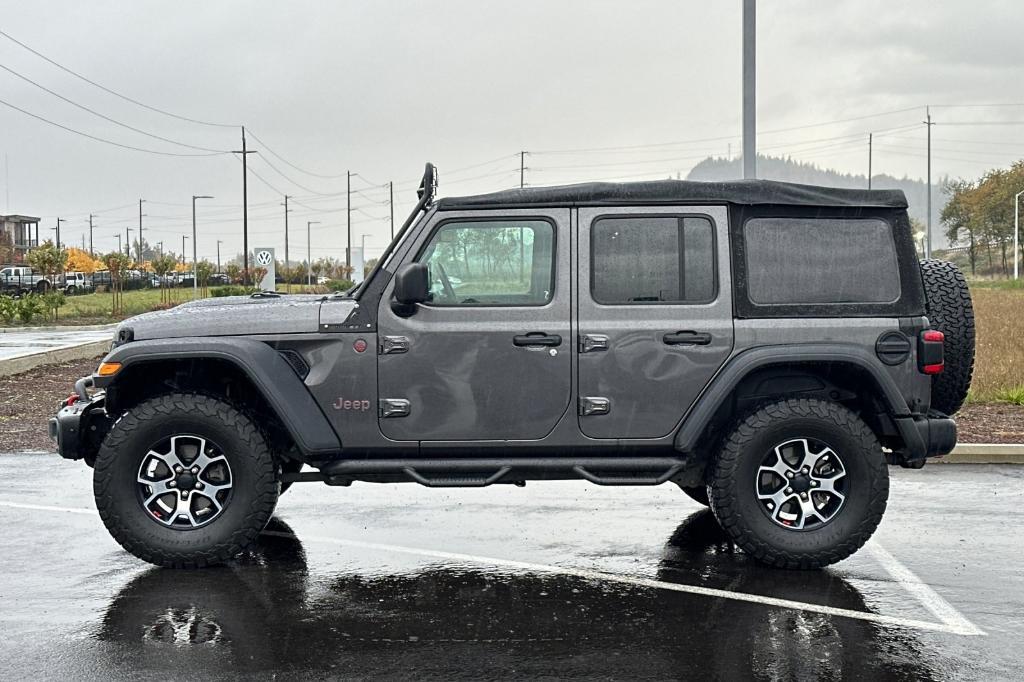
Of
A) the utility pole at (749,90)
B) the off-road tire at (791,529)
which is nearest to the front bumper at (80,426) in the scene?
the off-road tire at (791,529)

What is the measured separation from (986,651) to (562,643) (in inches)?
73.5

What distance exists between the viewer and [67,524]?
786 centimetres

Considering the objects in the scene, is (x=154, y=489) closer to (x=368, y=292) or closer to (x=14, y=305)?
(x=368, y=292)

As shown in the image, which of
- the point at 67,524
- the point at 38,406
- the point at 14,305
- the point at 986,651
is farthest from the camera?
the point at 14,305

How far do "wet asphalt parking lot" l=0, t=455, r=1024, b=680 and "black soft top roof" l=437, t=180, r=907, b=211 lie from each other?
209cm

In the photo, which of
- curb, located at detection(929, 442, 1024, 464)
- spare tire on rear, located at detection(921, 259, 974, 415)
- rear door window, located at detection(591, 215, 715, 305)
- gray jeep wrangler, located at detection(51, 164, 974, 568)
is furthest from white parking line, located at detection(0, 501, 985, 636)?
curb, located at detection(929, 442, 1024, 464)

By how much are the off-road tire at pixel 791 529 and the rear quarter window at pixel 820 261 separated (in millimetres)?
681

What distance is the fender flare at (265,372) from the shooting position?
6.54 meters

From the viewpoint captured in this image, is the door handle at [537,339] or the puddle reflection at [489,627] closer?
the puddle reflection at [489,627]

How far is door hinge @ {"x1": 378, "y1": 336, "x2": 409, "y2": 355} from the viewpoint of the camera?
21.9 feet

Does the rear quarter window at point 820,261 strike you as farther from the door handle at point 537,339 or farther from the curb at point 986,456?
the curb at point 986,456

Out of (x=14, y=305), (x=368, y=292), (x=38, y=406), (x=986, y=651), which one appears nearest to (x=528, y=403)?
(x=368, y=292)

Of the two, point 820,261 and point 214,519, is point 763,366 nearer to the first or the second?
point 820,261

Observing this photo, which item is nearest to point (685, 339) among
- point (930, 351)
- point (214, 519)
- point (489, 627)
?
point (930, 351)
